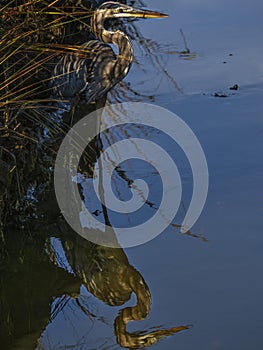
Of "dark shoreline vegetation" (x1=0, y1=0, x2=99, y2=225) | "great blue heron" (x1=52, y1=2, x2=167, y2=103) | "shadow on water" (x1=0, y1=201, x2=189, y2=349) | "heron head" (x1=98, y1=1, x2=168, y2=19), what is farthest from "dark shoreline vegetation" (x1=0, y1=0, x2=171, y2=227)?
"heron head" (x1=98, y1=1, x2=168, y2=19)

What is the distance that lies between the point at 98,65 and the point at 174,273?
2.08m

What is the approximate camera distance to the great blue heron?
222 inches

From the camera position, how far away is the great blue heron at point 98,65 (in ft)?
18.5

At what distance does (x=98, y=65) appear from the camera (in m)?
5.80

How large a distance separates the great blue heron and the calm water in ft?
1.21

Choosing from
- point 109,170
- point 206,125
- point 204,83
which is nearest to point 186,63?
point 204,83

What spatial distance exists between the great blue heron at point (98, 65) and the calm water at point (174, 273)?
368 millimetres

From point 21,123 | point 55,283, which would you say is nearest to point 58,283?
point 55,283

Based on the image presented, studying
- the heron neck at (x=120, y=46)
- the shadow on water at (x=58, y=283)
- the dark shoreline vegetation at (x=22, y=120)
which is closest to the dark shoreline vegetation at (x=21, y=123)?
the dark shoreline vegetation at (x=22, y=120)

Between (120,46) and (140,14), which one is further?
(120,46)

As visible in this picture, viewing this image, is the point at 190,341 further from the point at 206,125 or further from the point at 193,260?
the point at 206,125

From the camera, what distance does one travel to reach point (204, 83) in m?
6.67

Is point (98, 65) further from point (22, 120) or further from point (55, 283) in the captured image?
point (55, 283)

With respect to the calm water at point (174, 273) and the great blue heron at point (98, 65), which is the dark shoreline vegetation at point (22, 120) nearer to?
the calm water at point (174, 273)
